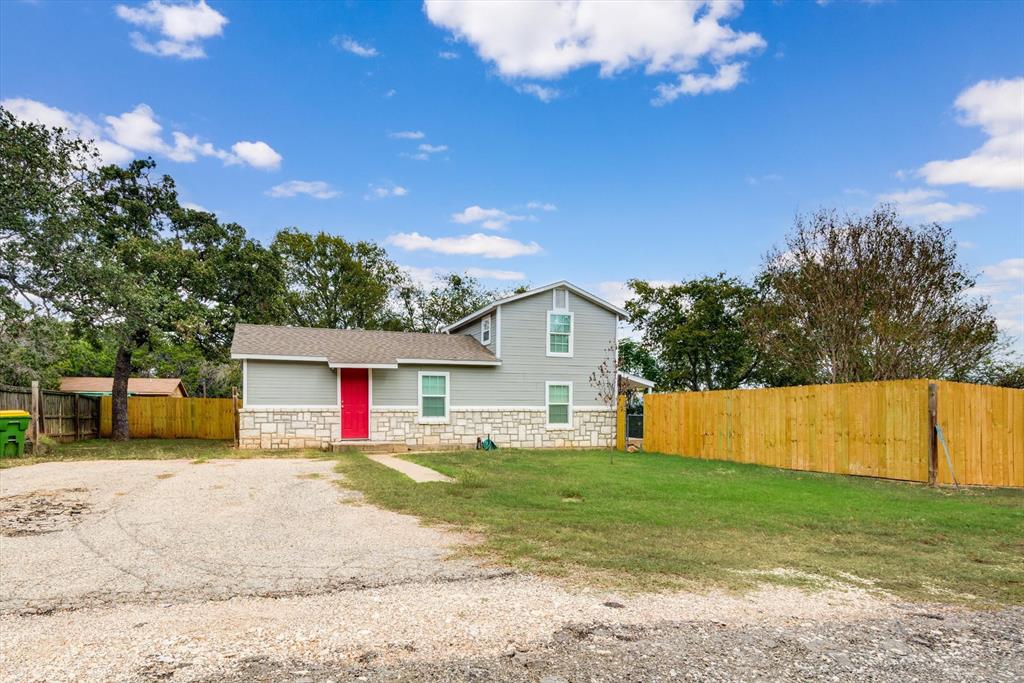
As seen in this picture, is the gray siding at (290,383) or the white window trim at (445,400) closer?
the gray siding at (290,383)

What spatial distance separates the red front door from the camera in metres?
17.4

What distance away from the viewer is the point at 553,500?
8453 millimetres

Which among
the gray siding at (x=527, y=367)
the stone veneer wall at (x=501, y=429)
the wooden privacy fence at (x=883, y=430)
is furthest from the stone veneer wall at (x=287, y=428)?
the wooden privacy fence at (x=883, y=430)

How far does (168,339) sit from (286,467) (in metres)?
10.8

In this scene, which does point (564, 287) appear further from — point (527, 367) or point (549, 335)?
point (527, 367)

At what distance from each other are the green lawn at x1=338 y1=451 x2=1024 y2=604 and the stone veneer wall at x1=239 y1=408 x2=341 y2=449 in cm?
587

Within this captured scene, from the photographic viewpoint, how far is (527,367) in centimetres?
1912

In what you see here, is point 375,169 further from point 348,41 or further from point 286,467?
point 286,467

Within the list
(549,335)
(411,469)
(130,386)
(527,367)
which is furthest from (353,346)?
(130,386)

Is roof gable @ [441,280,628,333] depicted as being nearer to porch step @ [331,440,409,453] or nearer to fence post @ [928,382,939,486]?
porch step @ [331,440,409,453]

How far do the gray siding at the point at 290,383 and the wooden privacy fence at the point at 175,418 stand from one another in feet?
27.2

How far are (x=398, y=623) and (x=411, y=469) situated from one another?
8.31 meters

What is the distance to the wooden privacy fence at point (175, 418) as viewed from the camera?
77.7ft

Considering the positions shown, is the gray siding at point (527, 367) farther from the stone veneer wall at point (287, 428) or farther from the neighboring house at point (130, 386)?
the neighboring house at point (130, 386)
